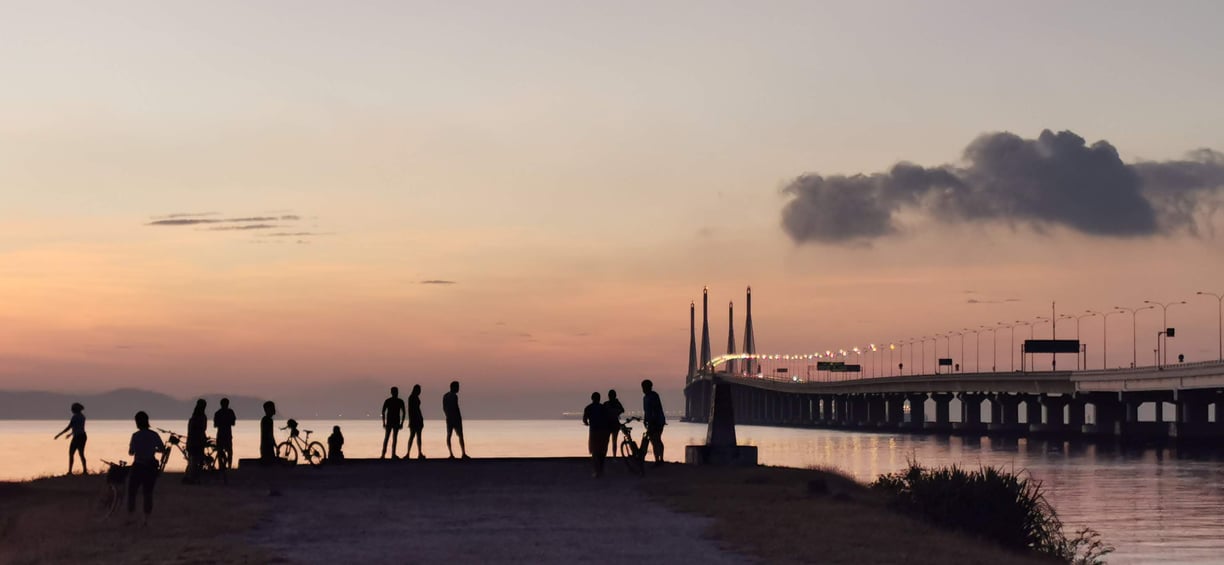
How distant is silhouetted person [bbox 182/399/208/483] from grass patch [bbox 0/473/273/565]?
0.64m

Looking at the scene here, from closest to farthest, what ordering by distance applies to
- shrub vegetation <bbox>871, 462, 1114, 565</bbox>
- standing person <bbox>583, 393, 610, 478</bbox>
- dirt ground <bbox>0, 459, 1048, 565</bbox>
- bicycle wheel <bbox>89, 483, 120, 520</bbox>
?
dirt ground <bbox>0, 459, 1048, 565</bbox>
bicycle wheel <bbox>89, 483, 120, 520</bbox>
shrub vegetation <bbox>871, 462, 1114, 565</bbox>
standing person <bbox>583, 393, 610, 478</bbox>

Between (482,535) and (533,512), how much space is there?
409cm

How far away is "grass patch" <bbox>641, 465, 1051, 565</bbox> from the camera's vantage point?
2462 centimetres

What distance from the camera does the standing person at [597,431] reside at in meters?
39.6

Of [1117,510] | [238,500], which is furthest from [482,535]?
[1117,510]

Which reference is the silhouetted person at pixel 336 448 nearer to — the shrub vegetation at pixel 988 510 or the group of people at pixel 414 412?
the group of people at pixel 414 412

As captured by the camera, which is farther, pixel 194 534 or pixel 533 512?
pixel 533 512

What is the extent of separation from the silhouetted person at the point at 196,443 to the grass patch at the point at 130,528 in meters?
0.64

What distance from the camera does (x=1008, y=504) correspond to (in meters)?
32.0

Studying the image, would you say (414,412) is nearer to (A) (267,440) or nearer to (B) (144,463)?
(A) (267,440)

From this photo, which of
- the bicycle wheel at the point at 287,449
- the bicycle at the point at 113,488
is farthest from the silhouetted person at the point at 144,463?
the bicycle wheel at the point at 287,449

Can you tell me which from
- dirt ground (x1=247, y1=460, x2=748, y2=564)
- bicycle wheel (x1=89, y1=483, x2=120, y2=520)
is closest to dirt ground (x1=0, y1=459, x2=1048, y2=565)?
dirt ground (x1=247, y1=460, x2=748, y2=564)

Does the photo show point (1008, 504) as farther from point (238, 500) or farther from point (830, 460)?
point (830, 460)

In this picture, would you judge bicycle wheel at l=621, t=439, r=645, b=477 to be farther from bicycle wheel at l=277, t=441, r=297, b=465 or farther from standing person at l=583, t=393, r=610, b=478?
bicycle wheel at l=277, t=441, r=297, b=465
